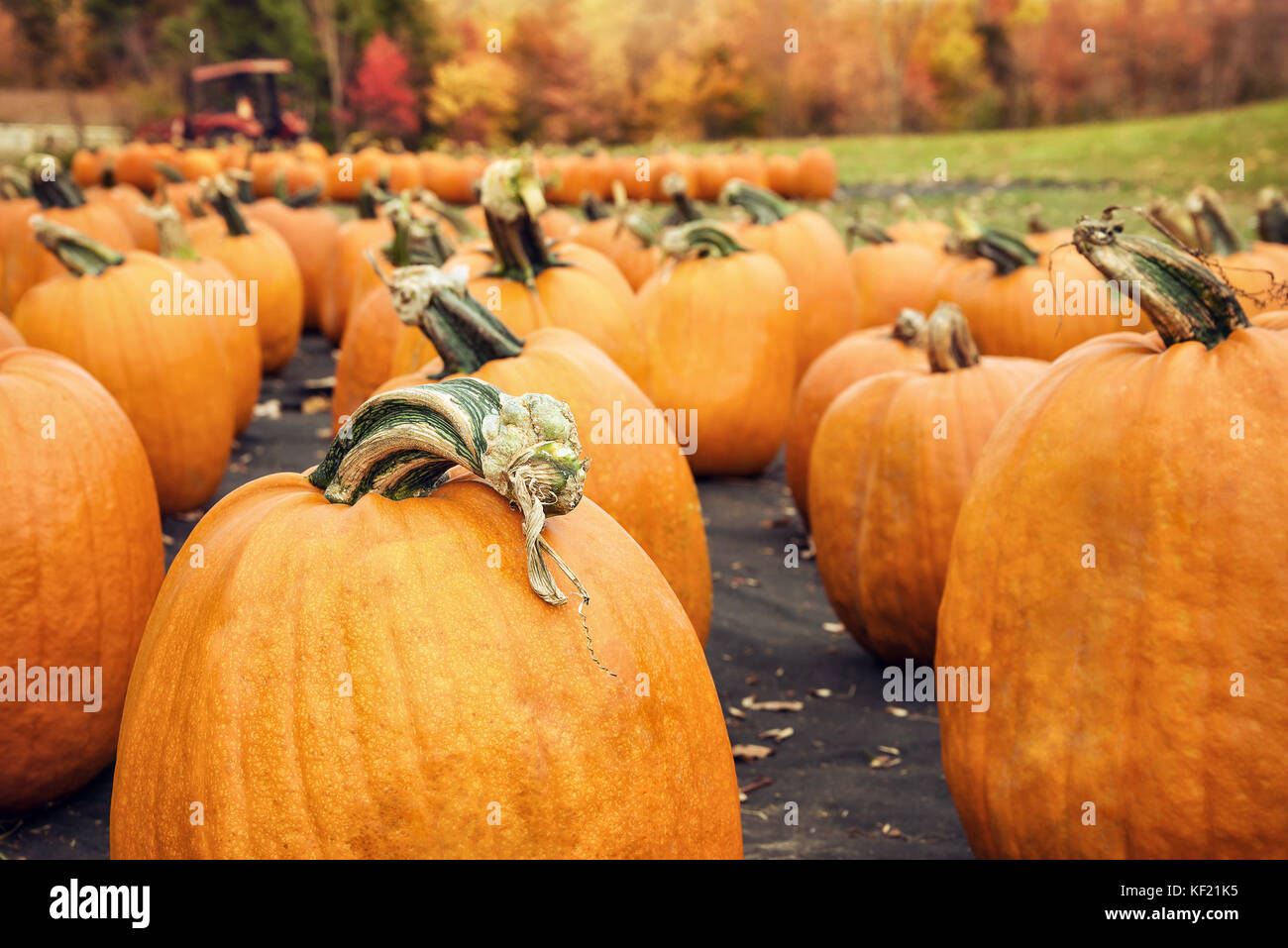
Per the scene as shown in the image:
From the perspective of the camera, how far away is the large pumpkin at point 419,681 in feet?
5.34

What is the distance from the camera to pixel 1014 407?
2.42m

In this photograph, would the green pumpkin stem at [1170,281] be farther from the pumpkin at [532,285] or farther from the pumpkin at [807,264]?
the pumpkin at [807,264]

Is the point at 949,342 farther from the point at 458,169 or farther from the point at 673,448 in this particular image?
the point at 458,169

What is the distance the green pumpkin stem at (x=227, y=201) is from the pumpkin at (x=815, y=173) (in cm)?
1146

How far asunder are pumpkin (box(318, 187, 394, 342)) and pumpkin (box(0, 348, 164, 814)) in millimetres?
4955

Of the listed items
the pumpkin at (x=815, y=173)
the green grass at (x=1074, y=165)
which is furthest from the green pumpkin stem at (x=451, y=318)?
the pumpkin at (x=815, y=173)

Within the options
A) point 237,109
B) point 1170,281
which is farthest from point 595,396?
point 237,109

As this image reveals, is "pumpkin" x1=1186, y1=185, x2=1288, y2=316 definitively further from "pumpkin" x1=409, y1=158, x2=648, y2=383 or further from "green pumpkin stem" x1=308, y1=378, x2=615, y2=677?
"green pumpkin stem" x1=308, y1=378, x2=615, y2=677

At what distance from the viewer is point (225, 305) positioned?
20.0 feet

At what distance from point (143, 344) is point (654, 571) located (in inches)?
145

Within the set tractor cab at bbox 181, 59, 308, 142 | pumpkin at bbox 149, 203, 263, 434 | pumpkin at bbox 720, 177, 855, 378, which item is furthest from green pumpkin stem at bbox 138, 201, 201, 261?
tractor cab at bbox 181, 59, 308, 142

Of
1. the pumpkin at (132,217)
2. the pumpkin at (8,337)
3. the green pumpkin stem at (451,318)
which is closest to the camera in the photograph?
the green pumpkin stem at (451,318)
